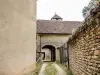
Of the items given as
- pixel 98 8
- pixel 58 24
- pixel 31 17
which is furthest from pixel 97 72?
pixel 58 24

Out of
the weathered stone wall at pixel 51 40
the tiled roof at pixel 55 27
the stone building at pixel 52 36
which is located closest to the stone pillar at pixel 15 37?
the stone building at pixel 52 36

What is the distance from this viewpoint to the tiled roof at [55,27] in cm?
2720

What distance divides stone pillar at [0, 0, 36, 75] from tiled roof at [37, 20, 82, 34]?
1991cm

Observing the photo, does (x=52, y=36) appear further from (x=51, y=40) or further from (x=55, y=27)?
(x=55, y=27)

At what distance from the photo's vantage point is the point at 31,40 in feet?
23.7

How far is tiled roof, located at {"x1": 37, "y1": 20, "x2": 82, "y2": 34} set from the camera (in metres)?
27.2

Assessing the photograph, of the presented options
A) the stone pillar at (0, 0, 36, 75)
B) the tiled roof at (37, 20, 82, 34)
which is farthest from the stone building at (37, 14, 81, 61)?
the stone pillar at (0, 0, 36, 75)

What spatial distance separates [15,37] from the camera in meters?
5.93

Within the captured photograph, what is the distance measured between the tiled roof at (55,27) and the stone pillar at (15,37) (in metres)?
19.9

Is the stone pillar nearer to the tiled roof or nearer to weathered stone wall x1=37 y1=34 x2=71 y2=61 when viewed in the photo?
weathered stone wall x1=37 y1=34 x2=71 y2=61

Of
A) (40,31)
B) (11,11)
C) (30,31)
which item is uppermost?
(40,31)

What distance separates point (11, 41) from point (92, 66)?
106 inches

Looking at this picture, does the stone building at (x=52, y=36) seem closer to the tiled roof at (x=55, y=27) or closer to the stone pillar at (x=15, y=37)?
the tiled roof at (x=55, y=27)

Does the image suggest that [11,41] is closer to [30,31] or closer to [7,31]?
[7,31]
